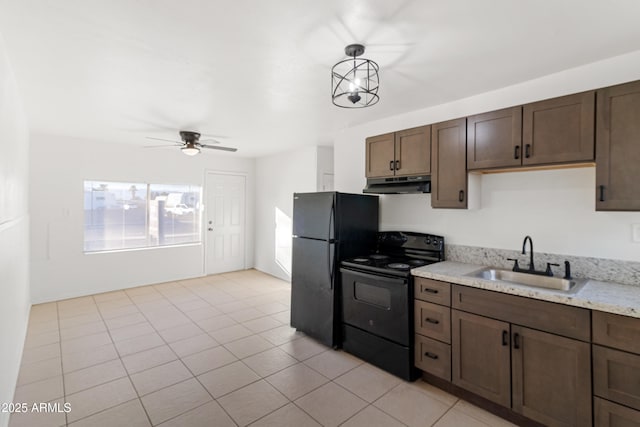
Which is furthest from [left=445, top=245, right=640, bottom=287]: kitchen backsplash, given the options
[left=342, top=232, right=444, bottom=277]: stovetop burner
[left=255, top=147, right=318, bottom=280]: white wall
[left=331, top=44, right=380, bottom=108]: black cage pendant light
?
[left=255, top=147, right=318, bottom=280]: white wall

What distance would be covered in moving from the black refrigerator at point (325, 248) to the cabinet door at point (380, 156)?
328 mm

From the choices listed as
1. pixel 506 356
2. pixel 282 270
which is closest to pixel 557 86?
pixel 506 356

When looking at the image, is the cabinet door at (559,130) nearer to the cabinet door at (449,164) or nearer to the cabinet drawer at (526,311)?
the cabinet door at (449,164)

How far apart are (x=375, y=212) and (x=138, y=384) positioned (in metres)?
2.73

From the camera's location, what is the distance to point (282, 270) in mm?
5785

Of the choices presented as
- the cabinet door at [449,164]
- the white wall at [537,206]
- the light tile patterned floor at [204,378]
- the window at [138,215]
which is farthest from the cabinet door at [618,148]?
the window at [138,215]

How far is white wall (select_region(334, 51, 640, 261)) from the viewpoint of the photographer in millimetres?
2146

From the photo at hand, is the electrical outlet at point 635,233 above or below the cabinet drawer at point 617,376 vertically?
above

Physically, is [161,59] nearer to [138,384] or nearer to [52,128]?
[138,384]

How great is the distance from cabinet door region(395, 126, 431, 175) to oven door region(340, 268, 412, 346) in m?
1.06

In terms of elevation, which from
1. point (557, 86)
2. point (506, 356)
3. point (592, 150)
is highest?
point (557, 86)

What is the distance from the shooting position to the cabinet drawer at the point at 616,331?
1.59 m

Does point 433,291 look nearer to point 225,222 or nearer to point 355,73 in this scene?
point 355,73

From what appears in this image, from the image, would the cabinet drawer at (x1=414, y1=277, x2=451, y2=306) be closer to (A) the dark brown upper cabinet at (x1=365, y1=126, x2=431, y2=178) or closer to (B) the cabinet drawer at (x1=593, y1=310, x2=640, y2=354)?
(B) the cabinet drawer at (x1=593, y1=310, x2=640, y2=354)
